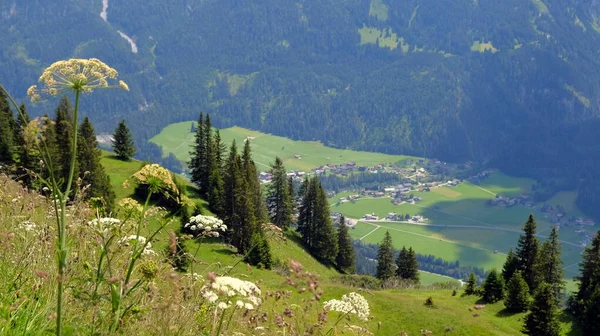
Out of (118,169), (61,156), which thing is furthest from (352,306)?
(118,169)

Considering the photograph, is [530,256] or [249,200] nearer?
[530,256]

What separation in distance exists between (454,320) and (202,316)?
38.3 metres

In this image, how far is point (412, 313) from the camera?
45312 mm

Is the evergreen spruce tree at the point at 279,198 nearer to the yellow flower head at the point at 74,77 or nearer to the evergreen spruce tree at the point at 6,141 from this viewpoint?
the evergreen spruce tree at the point at 6,141

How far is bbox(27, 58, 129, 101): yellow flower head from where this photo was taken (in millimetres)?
5754

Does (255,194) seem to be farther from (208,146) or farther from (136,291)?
(136,291)

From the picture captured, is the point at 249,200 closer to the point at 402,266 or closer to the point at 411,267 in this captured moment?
the point at 402,266

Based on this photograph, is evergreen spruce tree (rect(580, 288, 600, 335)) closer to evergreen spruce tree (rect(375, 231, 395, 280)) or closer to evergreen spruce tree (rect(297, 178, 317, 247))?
evergreen spruce tree (rect(375, 231, 395, 280))

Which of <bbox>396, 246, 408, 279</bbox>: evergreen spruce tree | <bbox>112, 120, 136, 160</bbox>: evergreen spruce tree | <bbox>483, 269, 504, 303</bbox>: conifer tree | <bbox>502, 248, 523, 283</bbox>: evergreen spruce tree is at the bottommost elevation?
<bbox>396, 246, 408, 279</bbox>: evergreen spruce tree

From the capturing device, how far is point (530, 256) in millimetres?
59406

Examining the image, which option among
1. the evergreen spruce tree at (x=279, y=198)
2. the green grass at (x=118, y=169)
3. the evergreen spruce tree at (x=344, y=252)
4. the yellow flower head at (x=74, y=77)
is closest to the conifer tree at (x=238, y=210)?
the green grass at (x=118, y=169)

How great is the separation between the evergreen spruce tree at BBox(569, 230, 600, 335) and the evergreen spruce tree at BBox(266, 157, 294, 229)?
139 ft

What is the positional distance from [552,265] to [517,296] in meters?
12.3

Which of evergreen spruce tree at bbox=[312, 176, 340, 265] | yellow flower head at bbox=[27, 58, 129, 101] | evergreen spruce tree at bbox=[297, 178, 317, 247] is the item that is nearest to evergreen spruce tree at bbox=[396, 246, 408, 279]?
evergreen spruce tree at bbox=[312, 176, 340, 265]
